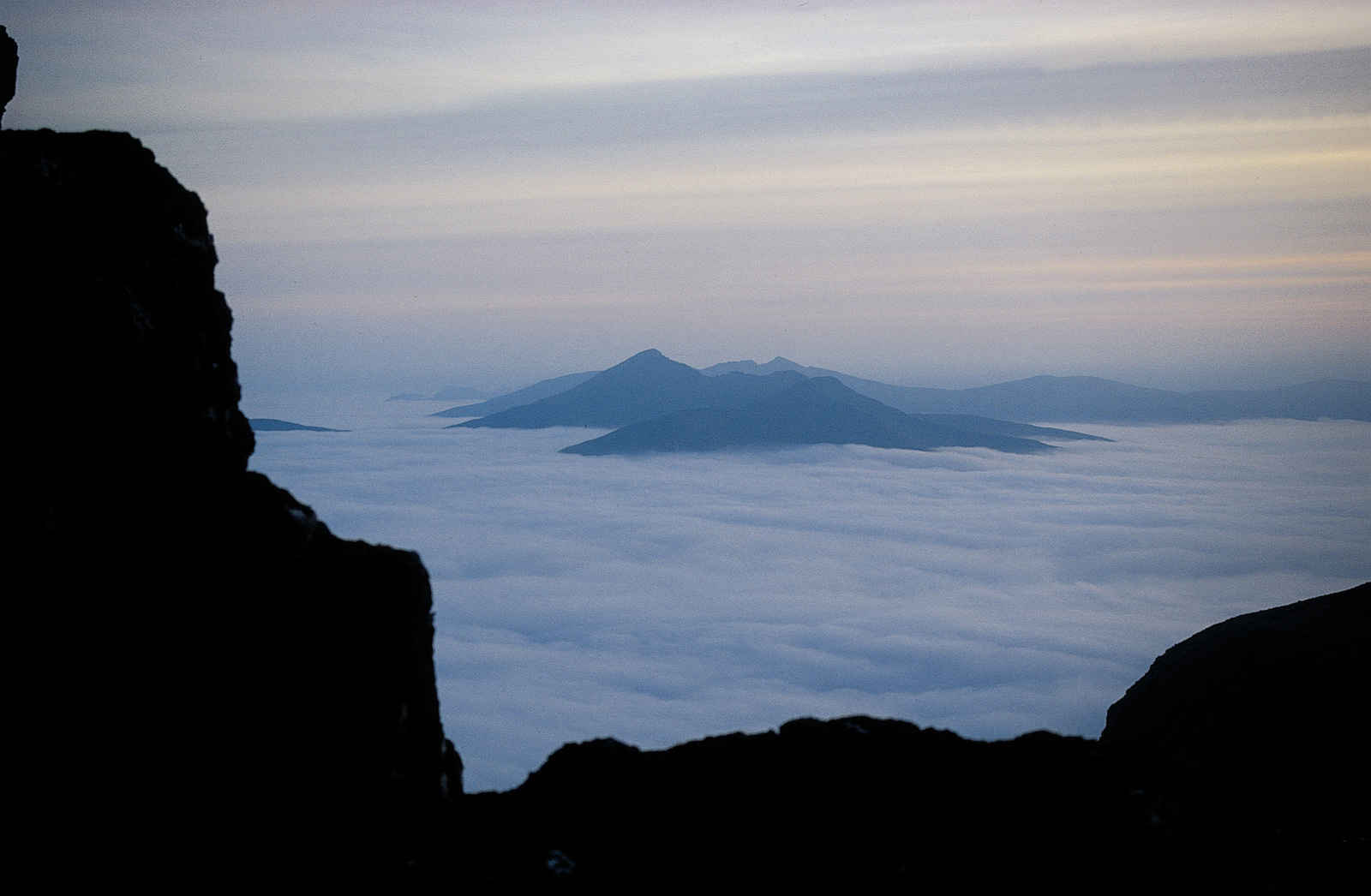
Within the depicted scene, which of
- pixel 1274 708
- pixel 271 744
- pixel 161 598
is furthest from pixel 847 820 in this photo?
pixel 1274 708

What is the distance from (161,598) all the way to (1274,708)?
205 ft

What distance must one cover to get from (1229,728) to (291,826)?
61.0 meters

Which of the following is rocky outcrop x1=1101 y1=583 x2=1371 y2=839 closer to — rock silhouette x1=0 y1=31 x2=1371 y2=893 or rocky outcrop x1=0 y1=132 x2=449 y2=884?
rock silhouette x1=0 y1=31 x2=1371 y2=893

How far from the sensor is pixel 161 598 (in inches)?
621

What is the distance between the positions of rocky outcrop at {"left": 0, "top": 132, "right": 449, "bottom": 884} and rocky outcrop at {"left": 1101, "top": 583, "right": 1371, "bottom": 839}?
4184cm

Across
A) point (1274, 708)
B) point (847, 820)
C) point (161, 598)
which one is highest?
point (161, 598)

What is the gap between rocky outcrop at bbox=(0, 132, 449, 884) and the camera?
1358cm

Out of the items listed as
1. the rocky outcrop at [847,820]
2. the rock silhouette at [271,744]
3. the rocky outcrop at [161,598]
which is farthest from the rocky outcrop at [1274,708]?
the rocky outcrop at [161,598]

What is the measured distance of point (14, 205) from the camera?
604 inches

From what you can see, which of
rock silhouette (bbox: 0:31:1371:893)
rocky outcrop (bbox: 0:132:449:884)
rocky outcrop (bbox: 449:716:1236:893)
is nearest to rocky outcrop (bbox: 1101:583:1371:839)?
rocky outcrop (bbox: 449:716:1236:893)

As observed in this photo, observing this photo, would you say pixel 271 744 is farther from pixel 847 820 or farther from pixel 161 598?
pixel 847 820

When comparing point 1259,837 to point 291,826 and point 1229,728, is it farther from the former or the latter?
point 1229,728

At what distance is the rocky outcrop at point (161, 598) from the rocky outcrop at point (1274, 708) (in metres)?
41.8

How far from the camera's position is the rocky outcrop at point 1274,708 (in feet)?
168
